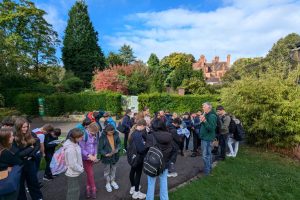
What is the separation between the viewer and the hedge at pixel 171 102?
2094 centimetres

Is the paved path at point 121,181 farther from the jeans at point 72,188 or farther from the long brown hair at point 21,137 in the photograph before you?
the long brown hair at point 21,137

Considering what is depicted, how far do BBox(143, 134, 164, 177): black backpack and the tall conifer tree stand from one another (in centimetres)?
3256

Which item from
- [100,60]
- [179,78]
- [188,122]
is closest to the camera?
[188,122]

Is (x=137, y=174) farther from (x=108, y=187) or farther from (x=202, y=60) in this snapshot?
(x=202, y=60)

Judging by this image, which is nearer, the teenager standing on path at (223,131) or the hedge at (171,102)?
the teenager standing on path at (223,131)

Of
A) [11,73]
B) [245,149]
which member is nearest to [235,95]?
[245,149]

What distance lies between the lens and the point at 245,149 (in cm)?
1032

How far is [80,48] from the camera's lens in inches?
1378

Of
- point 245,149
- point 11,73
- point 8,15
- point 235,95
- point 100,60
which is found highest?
point 8,15

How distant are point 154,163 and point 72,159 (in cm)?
152

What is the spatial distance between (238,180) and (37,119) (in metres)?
16.8

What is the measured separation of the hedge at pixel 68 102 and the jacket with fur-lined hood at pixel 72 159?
15.2 m

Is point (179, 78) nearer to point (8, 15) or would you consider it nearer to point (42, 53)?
point (42, 53)

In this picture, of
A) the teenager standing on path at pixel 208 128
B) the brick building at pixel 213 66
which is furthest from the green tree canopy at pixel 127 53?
the teenager standing on path at pixel 208 128
